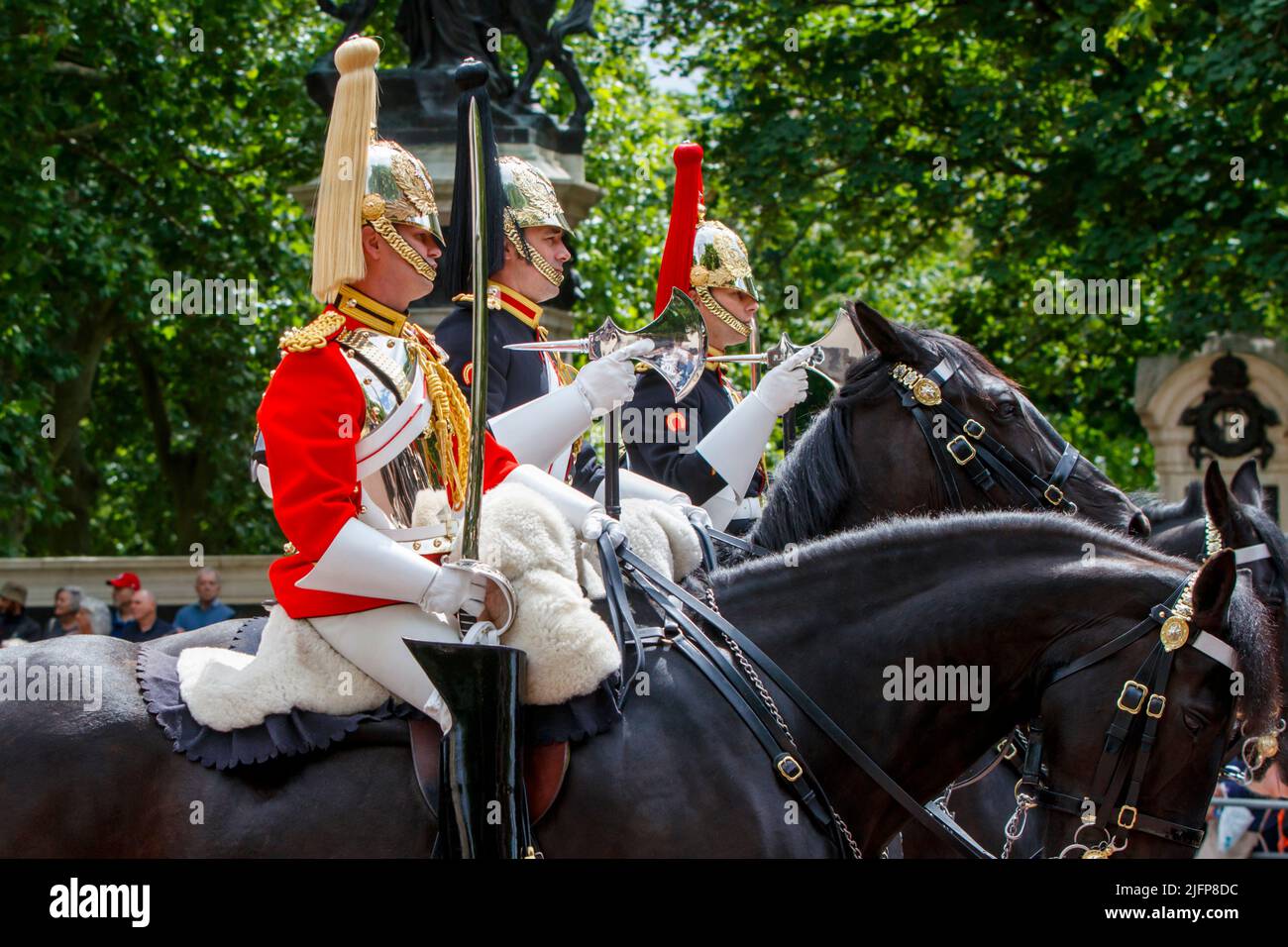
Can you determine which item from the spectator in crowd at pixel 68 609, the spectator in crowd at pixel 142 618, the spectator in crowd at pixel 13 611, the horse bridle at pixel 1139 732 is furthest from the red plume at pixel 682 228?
the spectator in crowd at pixel 13 611

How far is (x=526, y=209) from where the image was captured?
17.4 feet

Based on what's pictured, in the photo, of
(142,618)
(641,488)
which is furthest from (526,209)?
(142,618)

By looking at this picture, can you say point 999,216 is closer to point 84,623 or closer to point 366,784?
point 84,623

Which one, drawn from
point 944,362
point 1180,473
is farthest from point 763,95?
point 944,362

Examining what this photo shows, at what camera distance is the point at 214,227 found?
18.7 meters

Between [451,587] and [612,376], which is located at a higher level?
[612,376]

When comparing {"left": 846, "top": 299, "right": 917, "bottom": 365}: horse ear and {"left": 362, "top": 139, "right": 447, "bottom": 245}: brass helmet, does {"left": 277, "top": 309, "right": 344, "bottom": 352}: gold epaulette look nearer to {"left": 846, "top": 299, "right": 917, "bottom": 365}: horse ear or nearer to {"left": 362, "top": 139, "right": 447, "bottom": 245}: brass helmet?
{"left": 362, "top": 139, "right": 447, "bottom": 245}: brass helmet

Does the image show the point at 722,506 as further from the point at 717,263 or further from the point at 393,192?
the point at 393,192

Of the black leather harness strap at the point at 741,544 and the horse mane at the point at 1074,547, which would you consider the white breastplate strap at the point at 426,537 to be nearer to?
the horse mane at the point at 1074,547
